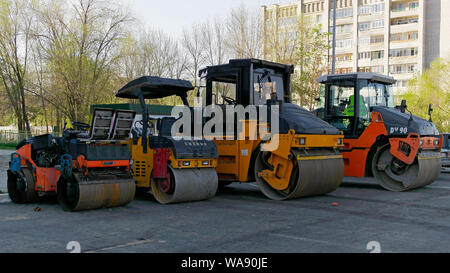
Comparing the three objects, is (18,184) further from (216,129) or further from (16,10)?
(16,10)

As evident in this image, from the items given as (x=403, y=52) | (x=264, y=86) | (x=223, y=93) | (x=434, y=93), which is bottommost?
(x=223, y=93)

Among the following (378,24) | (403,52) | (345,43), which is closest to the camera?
(403,52)

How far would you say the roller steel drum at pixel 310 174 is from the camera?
11.1 meters

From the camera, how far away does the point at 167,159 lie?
35.6 feet

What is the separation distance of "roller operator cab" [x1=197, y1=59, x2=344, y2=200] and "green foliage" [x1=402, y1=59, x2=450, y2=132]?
36572 millimetres

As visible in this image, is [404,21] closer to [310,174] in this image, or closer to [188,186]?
[310,174]

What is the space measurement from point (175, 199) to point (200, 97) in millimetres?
3619

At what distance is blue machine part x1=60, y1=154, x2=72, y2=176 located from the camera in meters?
9.62

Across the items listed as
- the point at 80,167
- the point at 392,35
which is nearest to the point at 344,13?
the point at 392,35

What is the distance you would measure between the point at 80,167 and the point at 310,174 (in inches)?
186

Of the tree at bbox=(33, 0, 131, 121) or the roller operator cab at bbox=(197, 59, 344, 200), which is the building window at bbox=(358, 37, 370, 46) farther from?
the roller operator cab at bbox=(197, 59, 344, 200)

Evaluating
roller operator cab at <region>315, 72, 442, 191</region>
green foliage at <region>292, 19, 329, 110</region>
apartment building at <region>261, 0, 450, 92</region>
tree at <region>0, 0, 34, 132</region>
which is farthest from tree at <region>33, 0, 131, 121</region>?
apartment building at <region>261, 0, 450, 92</region>

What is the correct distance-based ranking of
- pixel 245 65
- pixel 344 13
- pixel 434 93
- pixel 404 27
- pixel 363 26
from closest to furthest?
pixel 245 65
pixel 434 93
pixel 404 27
pixel 363 26
pixel 344 13

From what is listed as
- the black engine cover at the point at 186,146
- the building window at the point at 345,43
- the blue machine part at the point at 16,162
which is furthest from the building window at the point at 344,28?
the blue machine part at the point at 16,162
